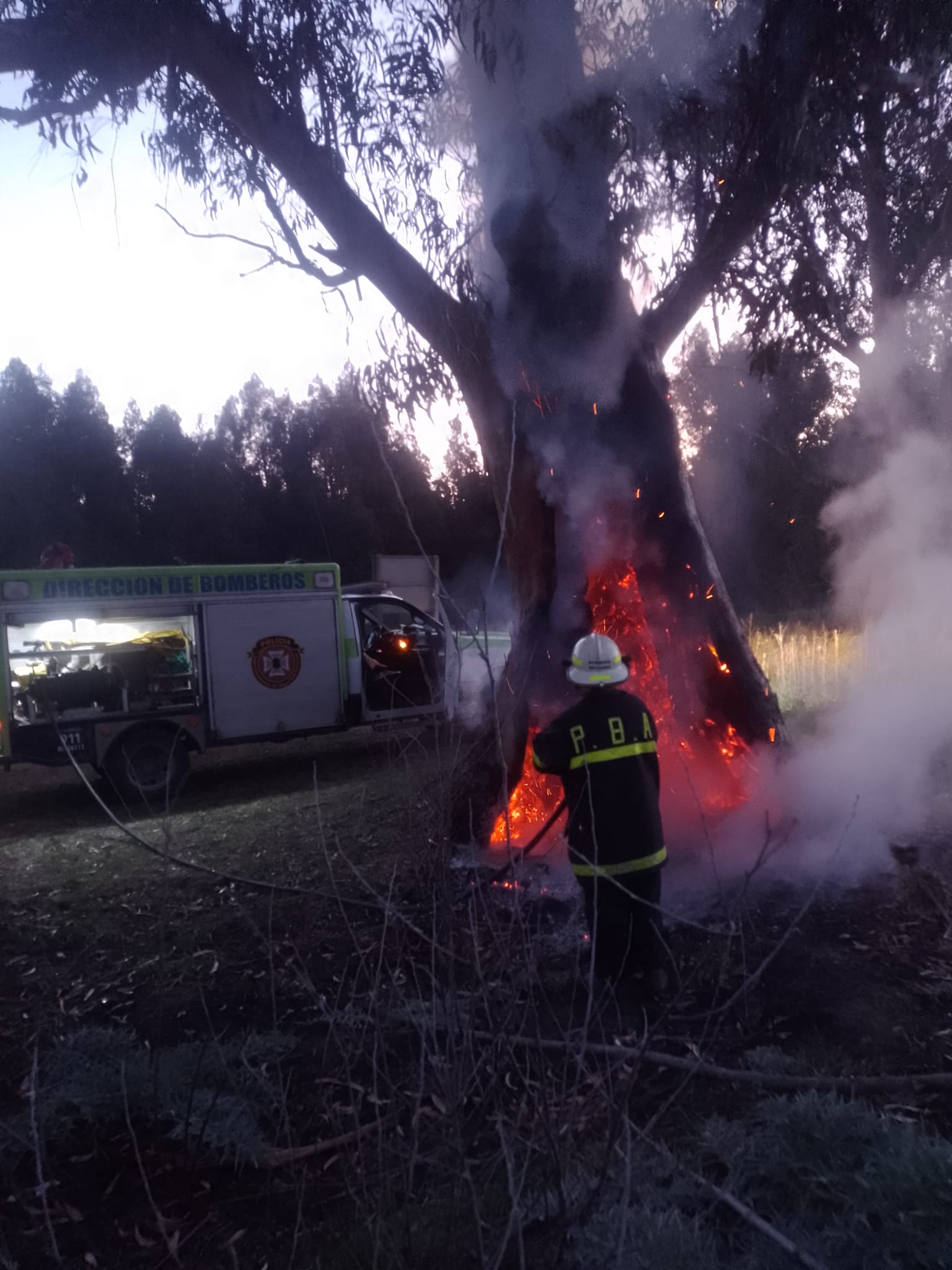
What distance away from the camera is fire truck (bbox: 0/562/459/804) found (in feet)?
30.2

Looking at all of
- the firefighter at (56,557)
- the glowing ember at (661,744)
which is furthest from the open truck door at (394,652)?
the glowing ember at (661,744)

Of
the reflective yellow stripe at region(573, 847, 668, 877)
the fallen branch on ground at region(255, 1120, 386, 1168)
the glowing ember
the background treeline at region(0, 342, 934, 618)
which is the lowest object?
the fallen branch on ground at region(255, 1120, 386, 1168)

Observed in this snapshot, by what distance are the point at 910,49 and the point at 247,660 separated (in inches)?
313

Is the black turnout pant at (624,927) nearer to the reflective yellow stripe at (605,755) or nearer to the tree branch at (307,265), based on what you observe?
the reflective yellow stripe at (605,755)

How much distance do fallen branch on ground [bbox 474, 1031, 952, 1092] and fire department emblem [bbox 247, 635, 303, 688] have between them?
737 cm

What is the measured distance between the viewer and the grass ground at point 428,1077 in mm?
2352

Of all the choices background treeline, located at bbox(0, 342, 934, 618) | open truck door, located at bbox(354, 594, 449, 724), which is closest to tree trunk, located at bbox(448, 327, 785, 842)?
open truck door, located at bbox(354, 594, 449, 724)

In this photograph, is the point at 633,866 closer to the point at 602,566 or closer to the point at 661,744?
the point at 661,744

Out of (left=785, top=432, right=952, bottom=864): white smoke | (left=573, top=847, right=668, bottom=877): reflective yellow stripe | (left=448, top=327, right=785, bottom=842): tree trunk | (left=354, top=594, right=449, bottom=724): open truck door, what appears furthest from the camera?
(left=354, top=594, right=449, bottom=724): open truck door

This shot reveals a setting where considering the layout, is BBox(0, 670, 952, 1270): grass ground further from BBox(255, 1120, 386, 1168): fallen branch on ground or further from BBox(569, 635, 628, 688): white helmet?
BBox(569, 635, 628, 688): white helmet

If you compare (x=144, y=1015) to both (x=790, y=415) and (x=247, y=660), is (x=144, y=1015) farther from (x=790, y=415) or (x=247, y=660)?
(x=790, y=415)

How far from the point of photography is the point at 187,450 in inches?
1137

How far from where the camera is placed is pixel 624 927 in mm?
4297

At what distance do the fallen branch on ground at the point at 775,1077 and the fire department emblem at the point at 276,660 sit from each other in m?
7.37
